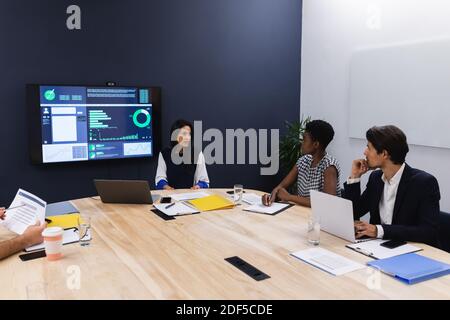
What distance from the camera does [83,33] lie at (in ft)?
12.9

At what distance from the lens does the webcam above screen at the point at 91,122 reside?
371 cm

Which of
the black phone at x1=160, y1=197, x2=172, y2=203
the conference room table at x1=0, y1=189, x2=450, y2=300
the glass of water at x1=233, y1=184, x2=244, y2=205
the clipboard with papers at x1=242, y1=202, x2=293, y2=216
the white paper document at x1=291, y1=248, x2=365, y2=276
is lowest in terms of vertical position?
the conference room table at x1=0, y1=189, x2=450, y2=300

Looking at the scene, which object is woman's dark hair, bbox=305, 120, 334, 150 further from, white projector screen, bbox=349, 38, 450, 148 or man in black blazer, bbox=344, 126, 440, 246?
white projector screen, bbox=349, 38, 450, 148

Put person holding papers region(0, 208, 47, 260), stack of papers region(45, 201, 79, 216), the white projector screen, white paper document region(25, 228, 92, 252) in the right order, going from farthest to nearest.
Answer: the white projector screen → stack of papers region(45, 201, 79, 216) → white paper document region(25, 228, 92, 252) → person holding papers region(0, 208, 47, 260)

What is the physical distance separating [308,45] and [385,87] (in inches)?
52.3

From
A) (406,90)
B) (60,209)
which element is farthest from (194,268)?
(406,90)

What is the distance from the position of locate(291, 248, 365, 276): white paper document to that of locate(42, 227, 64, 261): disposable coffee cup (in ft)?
3.32

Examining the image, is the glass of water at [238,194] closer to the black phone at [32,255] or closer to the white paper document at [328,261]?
the white paper document at [328,261]

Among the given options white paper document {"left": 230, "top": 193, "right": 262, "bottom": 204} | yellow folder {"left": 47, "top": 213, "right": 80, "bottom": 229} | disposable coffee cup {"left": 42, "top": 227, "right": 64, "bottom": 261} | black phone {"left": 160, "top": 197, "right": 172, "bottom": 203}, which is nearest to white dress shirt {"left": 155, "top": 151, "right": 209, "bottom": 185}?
white paper document {"left": 230, "top": 193, "right": 262, "bottom": 204}

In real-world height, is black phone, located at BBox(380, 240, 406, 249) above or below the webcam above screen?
below

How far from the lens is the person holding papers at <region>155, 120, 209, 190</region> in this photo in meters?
3.62

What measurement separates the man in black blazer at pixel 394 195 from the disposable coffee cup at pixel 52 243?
1376 millimetres

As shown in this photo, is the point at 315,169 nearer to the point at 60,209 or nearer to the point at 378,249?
the point at 378,249
